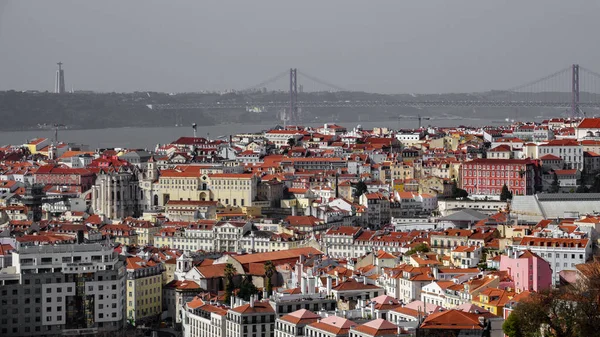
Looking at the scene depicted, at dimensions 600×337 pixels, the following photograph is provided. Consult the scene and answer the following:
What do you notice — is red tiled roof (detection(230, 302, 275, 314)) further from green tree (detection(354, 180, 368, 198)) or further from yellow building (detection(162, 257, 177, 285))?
green tree (detection(354, 180, 368, 198))

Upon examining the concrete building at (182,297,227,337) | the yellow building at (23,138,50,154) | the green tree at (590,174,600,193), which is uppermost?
the yellow building at (23,138,50,154)

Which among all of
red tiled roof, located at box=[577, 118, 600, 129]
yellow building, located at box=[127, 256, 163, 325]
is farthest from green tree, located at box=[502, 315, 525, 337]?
red tiled roof, located at box=[577, 118, 600, 129]

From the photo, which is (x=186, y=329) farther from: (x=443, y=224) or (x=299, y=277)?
(x=443, y=224)

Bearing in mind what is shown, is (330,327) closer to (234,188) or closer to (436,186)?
(436,186)

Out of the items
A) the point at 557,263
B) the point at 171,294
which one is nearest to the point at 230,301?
the point at 171,294

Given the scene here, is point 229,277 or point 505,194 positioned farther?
point 505,194

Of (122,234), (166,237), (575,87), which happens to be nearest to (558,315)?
(166,237)

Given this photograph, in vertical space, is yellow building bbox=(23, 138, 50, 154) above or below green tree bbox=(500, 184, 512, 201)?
above
